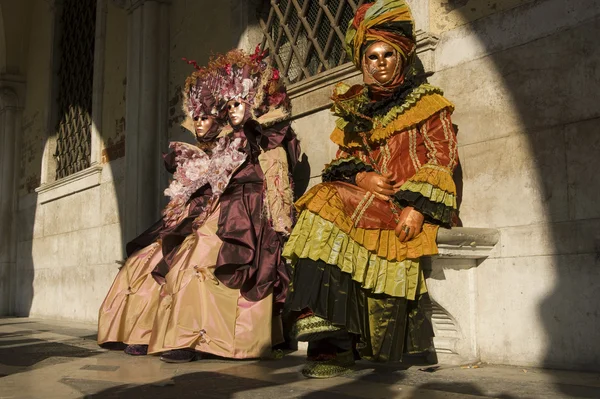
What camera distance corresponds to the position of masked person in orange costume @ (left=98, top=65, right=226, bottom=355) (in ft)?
16.8

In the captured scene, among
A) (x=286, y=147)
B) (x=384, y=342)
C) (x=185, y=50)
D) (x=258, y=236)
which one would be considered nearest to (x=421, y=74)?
(x=286, y=147)

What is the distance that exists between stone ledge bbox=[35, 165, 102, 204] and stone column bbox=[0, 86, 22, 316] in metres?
1.25

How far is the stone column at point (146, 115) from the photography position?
290 inches

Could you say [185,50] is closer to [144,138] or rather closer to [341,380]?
[144,138]

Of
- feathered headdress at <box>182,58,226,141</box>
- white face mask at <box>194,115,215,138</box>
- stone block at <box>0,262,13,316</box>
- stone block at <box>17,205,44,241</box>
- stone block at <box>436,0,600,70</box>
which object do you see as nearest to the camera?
stone block at <box>436,0,600,70</box>

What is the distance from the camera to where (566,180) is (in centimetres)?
355

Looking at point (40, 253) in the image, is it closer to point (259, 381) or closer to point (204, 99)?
point (204, 99)

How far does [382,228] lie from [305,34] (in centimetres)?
279

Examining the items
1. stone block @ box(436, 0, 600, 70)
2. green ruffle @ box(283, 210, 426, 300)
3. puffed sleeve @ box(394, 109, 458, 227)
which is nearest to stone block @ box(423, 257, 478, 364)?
green ruffle @ box(283, 210, 426, 300)

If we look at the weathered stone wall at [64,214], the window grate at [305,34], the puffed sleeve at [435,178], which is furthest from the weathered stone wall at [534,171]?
the weathered stone wall at [64,214]

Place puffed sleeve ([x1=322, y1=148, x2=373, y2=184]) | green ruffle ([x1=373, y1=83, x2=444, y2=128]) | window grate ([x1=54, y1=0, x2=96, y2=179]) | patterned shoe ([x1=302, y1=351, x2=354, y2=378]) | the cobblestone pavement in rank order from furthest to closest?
window grate ([x1=54, y1=0, x2=96, y2=179]) < puffed sleeve ([x1=322, y1=148, x2=373, y2=184]) < green ruffle ([x1=373, y1=83, x2=444, y2=128]) < patterned shoe ([x1=302, y1=351, x2=354, y2=378]) < the cobblestone pavement

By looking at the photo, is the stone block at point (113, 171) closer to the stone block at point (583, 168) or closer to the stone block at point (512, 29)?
the stone block at point (512, 29)

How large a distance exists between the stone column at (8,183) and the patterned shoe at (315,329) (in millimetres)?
9069

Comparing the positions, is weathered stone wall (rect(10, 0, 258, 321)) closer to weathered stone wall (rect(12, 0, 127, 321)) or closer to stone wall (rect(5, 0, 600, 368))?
weathered stone wall (rect(12, 0, 127, 321))
